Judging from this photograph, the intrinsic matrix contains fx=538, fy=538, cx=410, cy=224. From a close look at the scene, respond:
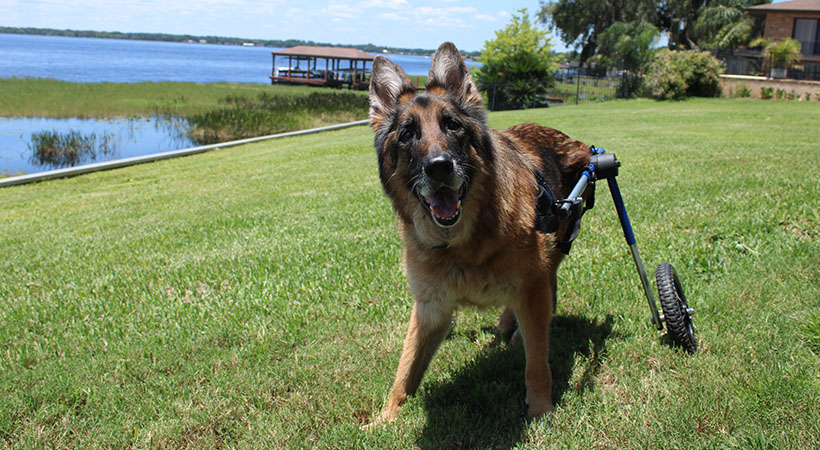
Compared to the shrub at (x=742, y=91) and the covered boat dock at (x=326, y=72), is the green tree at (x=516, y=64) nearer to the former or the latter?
the shrub at (x=742, y=91)

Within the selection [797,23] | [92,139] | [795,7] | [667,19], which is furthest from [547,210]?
[667,19]

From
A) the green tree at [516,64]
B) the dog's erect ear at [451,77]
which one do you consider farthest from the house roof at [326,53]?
the dog's erect ear at [451,77]

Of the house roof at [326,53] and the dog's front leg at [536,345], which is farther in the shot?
the house roof at [326,53]

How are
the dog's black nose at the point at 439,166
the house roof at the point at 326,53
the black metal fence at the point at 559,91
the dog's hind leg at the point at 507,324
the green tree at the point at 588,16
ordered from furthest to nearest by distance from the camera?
the house roof at the point at 326,53, the green tree at the point at 588,16, the black metal fence at the point at 559,91, the dog's hind leg at the point at 507,324, the dog's black nose at the point at 439,166

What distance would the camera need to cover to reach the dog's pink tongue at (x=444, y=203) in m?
2.85

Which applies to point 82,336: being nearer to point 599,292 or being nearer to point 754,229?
point 599,292

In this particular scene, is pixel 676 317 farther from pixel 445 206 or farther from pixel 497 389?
pixel 445 206

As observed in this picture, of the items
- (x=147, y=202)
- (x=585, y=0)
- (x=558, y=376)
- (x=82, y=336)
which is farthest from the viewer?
(x=585, y=0)

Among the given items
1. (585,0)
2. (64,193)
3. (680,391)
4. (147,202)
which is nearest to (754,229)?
(680,391)

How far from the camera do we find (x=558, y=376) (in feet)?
11.5

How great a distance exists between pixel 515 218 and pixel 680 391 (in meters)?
1.32

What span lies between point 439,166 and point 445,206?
246 mm

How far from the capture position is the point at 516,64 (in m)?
33.4

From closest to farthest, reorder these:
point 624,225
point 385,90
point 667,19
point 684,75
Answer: point 385,90 < point 624,225 < point 684,75 < point 667,19
